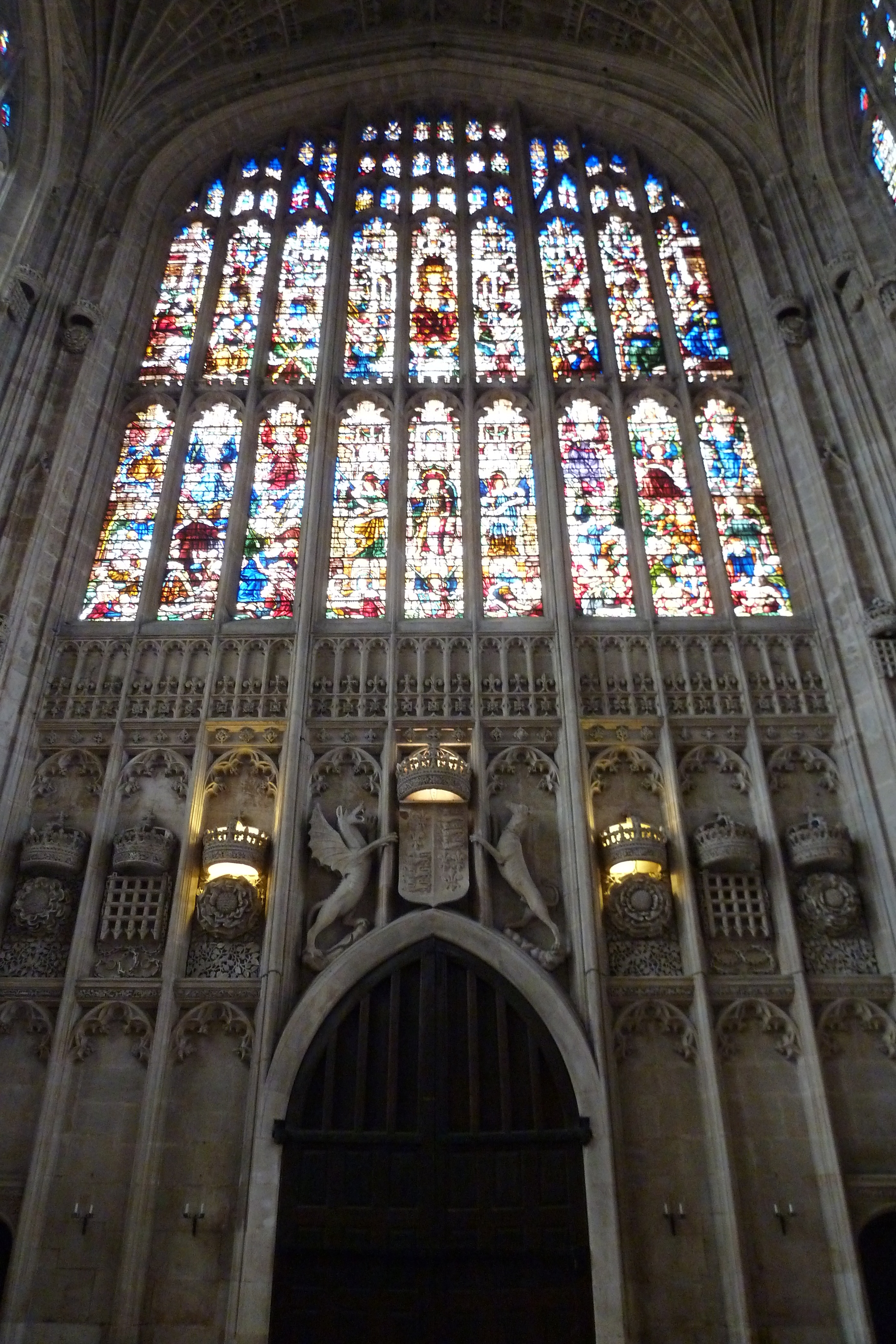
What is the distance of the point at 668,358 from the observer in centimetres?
1526

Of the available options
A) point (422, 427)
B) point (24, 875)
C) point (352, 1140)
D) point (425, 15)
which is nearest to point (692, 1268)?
point (352, 1140)

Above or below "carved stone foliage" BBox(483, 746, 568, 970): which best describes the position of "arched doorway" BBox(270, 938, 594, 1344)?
below

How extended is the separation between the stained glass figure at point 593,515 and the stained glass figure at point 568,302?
857 millimetres

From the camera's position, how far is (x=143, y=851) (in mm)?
10516

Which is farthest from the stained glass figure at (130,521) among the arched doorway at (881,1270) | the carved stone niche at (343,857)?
the arched doorway at (881,1270)

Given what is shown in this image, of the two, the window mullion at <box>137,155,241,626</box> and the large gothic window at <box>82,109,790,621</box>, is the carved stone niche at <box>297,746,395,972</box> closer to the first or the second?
the large gothic window at <box>82,109,790,621</box>

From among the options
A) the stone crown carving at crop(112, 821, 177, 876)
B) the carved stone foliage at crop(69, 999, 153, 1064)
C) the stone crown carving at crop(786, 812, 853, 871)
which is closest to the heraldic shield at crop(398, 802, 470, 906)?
the stone crown carving at crop(112, 821, 177, 876)

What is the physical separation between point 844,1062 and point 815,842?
2107 mm

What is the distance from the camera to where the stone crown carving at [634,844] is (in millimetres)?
10609

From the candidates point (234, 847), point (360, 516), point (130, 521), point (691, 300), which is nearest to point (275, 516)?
point (360, 516)

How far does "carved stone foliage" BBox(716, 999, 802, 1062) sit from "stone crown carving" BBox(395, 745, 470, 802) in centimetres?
342

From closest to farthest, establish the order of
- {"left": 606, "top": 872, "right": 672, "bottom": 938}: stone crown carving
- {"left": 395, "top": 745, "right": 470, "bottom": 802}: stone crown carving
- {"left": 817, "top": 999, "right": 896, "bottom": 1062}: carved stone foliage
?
{"left": 817, "top": 999, "right": 896, "bottom": 1062}: carved stone foliage
{"left": 606, "top": 872, "right": 672, "bottom": 938}: stone crown carving
{"left": 395, "top": 745, "right": 470, "bottom": 802}: stone crown carving

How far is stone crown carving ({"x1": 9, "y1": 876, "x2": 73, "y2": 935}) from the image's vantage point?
34.3ft

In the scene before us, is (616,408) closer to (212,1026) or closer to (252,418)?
(252,418)
